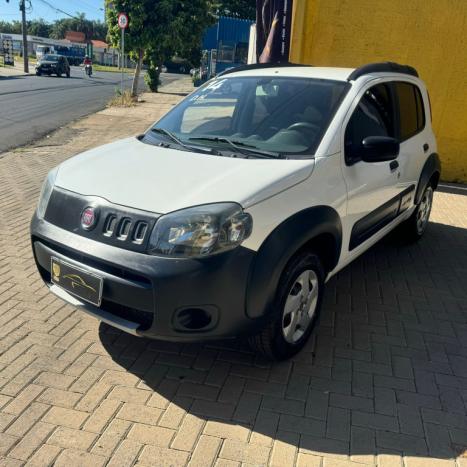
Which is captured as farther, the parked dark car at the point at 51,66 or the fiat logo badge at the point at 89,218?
the parked dark car at the point at 51,66

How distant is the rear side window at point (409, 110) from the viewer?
14.5 feet

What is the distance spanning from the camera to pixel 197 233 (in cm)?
254

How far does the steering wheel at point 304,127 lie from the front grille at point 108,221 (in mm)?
1348

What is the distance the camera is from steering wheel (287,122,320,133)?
3.36 m

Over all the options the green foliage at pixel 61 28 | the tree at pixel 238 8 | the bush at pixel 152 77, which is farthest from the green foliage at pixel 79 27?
the bush at pixel 152 77

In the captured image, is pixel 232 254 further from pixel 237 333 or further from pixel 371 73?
pixel 371 73

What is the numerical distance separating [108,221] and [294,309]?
1.26 m

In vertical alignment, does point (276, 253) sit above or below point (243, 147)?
below

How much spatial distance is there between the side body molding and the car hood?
0.69ft

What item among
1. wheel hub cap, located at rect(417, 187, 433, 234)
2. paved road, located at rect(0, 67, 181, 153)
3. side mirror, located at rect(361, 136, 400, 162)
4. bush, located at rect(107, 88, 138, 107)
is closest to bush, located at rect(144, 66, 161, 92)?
paved road, located at rect(0, 67, 181, 153)

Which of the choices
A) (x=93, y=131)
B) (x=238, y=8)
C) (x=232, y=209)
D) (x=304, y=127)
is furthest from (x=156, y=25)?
(x=238, y=8)

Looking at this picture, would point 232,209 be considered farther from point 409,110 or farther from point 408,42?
point 408,42

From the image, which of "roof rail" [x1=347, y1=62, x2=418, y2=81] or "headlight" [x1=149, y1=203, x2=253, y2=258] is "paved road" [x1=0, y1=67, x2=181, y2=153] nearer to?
"roof rail" [x1=347, y1=62, x2=418, y2=81]

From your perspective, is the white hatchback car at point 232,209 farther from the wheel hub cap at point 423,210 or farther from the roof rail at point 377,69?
the wheel hub cap at point 423,210
